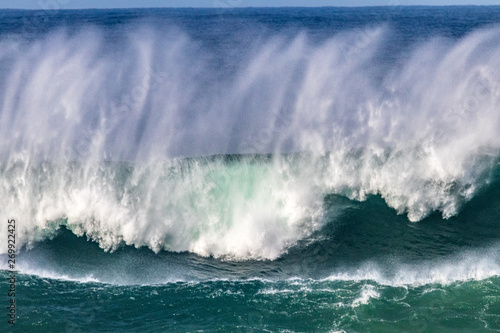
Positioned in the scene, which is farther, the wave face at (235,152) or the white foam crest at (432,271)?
the wave face at (235,152)

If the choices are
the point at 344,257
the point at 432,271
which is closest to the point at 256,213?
the point at 344,257

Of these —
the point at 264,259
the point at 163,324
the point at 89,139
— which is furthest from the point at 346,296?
the point at 89,139

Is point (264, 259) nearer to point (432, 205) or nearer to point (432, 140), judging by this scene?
point (432, 205)

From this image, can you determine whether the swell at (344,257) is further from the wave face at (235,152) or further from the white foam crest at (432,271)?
the wave face at (235,152)

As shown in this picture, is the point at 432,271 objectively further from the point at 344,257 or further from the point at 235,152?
the point at 235,152

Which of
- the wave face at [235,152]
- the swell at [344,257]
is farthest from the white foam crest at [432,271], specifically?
the wave face at [235,152]

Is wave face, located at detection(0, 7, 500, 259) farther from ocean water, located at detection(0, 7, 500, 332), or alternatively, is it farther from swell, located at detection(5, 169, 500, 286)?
swell, located at detection(5, 169, 500, 286)
